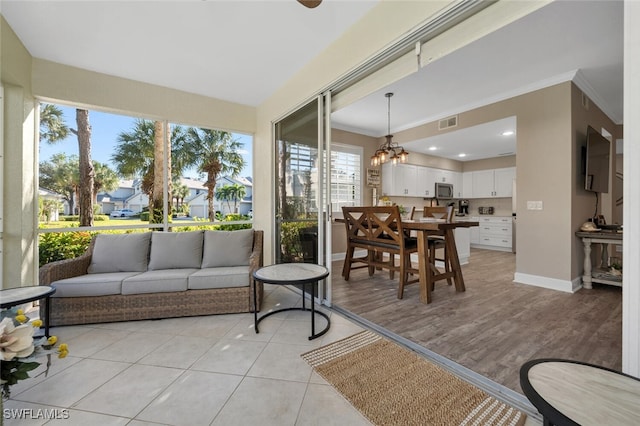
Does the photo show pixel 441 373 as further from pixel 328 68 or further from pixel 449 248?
pixel 328 68

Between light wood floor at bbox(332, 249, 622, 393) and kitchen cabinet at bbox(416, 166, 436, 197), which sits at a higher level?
kitchen cabinet at bbox(416, 166, 436, 197)

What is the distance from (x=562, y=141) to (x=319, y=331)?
3.86m

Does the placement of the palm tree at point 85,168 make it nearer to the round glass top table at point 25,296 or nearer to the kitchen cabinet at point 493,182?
the round glass top table at point 25,296

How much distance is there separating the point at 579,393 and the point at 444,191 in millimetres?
6965

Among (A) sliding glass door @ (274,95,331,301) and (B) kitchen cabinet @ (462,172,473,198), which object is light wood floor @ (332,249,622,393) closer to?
(A) sliding glass door @ (274,95,331,301)

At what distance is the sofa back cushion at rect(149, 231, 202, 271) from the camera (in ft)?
9.48

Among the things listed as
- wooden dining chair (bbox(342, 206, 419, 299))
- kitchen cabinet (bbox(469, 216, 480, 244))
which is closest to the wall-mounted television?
wooden dining chair (bbox(342, 206, 419, 299))

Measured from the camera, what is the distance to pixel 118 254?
110 inches

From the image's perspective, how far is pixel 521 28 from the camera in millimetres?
2479

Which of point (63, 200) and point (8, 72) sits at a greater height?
point (8, 72)

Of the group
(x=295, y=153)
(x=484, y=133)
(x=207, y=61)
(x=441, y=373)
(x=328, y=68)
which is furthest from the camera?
(x=484, y=133)

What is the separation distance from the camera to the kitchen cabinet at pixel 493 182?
22.0ft

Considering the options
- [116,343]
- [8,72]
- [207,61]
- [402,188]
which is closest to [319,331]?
[116,343]

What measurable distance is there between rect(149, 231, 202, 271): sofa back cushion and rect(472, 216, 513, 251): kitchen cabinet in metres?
6.86
